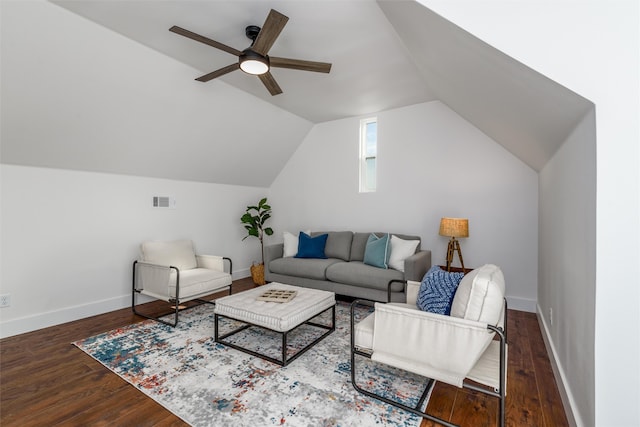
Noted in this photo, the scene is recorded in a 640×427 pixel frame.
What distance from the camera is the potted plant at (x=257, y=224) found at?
5062 millimetres

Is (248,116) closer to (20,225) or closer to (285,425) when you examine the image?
(20,225)

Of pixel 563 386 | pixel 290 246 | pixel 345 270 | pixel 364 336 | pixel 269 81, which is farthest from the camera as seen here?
pixel 290 246

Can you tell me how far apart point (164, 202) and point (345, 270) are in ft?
9.30

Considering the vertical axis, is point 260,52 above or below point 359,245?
above

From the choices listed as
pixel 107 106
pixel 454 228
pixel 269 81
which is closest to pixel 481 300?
pixel 454 228

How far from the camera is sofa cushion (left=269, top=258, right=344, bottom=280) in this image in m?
4.11

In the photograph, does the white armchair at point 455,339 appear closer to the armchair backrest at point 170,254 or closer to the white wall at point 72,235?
the armchair backrest at point 170,254

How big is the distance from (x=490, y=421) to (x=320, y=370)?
3.84 feet

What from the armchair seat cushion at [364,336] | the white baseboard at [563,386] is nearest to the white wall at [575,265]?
the white baseboard at [563,386]

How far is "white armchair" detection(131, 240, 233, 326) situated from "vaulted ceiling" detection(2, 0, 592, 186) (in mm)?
1135

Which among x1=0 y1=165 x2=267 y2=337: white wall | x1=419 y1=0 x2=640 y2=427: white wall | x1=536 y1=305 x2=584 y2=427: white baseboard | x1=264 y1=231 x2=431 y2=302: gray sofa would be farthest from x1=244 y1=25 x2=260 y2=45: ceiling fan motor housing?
x1=536 y1=305 x2=584 y2=427: white baseboard

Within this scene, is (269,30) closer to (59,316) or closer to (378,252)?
(378,252)

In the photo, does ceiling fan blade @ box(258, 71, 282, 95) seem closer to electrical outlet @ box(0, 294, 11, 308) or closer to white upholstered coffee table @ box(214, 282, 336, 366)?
white upholstered coffee table @ box(214, 282, 336, 366)

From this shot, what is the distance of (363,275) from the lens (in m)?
3.74
